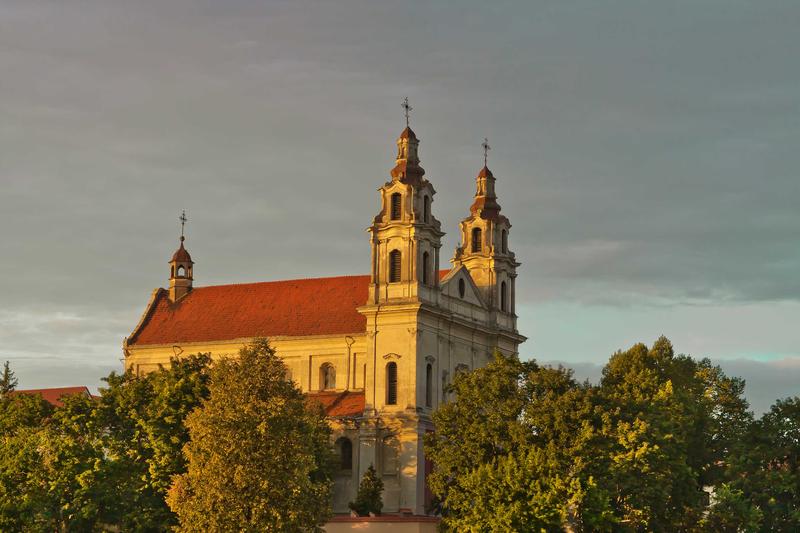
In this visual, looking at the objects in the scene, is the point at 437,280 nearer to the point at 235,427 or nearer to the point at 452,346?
the point at 452,346

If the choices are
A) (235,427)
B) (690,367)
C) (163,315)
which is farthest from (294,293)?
(235,427)

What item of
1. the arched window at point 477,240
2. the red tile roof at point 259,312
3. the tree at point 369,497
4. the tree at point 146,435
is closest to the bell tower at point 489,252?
the arched window at point 477,240

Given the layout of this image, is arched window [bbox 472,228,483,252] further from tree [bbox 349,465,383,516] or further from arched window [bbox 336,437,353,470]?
tree [bbox 349,465,383,516]

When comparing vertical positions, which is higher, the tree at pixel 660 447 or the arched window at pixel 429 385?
the arched window at pixel 429 385

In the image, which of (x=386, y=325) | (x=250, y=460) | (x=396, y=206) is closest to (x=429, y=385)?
(x=386, y=325)

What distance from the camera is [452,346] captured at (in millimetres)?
101750

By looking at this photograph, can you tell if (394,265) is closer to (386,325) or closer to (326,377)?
(386,325)

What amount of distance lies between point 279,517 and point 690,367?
151 ft

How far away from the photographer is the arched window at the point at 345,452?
98625 millimetres

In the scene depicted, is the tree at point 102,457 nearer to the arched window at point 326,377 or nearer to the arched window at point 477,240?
the arched window at point 326,377

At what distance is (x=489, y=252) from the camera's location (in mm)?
110188

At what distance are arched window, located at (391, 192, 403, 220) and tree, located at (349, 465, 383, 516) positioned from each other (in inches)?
695

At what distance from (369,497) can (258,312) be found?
21.1 meters

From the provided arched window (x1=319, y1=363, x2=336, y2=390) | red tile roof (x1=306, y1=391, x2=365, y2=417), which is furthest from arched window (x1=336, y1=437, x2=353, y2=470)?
arched window (x1=319, y1=363, x2=336, y2=390)
